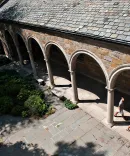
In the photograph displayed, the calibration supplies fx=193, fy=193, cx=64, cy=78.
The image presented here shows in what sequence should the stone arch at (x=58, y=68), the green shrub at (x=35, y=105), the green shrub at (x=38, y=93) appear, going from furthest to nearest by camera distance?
the stone arch at (x=58, y=68) → the green shrub at (x=38, y=93) → the green shrub at (x=35, y=105)

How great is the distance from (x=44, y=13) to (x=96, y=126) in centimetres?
771

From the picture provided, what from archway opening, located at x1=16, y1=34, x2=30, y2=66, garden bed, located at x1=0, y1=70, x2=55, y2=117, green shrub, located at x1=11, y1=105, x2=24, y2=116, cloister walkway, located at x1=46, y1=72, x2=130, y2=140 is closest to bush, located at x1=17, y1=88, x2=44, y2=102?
garden bed, located at x1=0, y1=70, x2=55, y2=117

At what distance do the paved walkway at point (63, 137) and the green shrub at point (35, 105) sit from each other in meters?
0.64

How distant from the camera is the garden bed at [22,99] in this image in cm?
1218

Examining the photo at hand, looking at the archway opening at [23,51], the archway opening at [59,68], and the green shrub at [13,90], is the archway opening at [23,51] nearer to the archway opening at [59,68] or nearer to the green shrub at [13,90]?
the archway opening at [59,68]

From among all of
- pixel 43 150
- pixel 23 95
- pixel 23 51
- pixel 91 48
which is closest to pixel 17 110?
pixel 23 95

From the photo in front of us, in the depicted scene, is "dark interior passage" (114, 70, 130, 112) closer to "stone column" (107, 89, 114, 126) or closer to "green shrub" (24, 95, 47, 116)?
"stone column" (107, 89, 114, 126)

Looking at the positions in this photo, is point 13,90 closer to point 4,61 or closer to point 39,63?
point 39,63

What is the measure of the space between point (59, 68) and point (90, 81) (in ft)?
12.6

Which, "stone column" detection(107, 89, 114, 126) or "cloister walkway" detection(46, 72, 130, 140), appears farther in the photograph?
"cloister walkway" detection(46, 72, 130, 140)

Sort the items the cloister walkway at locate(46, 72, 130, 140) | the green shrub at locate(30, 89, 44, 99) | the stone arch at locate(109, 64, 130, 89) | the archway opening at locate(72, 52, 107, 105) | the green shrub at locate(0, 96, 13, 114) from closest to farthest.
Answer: the stone arch at locate(109, 64, 130, 89) < the cloister walkway at locate(46, 72, 130, 140) < the green shrub at locate(0, 96, 13, 114) < the archway opening at locate(72, 52, 107, 105) < the green shrub at locate(30, 89, 44, 99)

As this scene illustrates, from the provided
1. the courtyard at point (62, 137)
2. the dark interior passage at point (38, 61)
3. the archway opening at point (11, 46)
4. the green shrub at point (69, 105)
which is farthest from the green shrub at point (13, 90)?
the archway opening at point (11, 46)

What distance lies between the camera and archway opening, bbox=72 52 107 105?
12.9 meters

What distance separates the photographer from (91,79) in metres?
15.0
